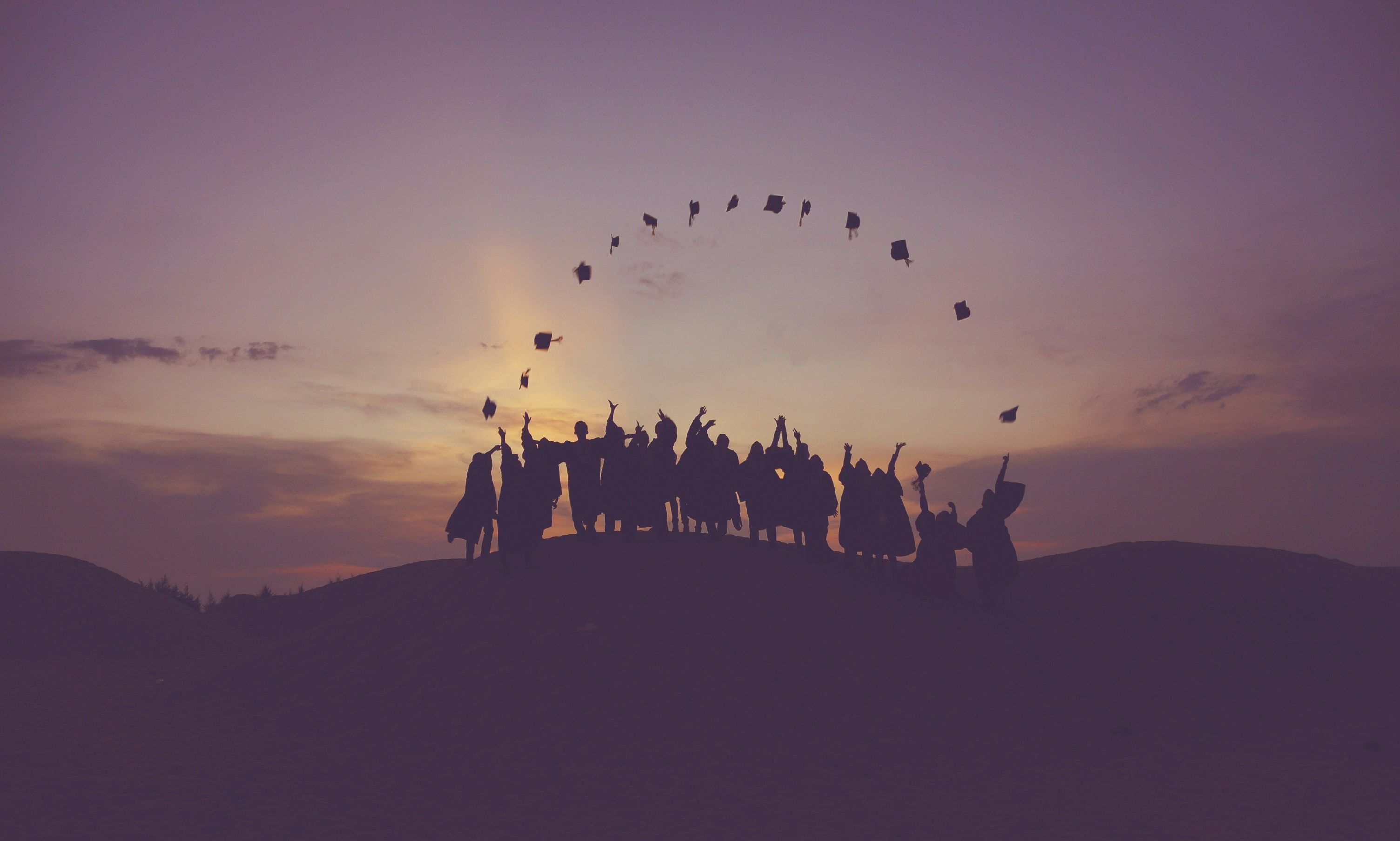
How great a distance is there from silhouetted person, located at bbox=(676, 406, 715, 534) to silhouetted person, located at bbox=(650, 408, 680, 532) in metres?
0.13

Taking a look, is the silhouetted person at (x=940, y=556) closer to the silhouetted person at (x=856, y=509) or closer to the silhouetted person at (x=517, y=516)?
the silhouetted person at (x=856, y=509)

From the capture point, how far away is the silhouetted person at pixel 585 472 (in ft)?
64.1

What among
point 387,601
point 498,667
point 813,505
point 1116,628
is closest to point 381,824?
point 498,667

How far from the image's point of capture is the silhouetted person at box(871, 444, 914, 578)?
19.9 m

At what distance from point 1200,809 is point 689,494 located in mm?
11793

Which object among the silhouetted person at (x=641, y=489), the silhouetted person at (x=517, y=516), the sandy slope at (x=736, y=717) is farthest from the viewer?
the silhouetted person at (x=641, y=489)

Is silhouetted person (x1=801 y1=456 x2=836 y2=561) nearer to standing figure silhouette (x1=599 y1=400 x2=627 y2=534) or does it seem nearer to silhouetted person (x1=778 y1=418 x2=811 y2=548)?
silhouetted person (x1=778 y1=418 x2=811 y2=548)

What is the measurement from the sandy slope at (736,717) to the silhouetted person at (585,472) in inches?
42.0

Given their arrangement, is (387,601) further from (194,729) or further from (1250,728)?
(1250,728)

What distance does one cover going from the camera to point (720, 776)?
11.2m

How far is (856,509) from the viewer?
66.1 feet

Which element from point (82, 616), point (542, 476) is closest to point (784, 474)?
point (542, 476)

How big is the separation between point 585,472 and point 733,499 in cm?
340

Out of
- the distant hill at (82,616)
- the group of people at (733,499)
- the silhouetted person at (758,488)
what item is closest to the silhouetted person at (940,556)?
the group of people at (733,499)
